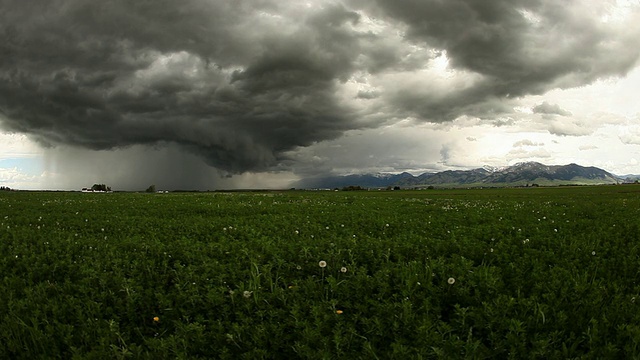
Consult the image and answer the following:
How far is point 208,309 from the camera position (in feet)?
16.7

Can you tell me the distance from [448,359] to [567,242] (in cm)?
697

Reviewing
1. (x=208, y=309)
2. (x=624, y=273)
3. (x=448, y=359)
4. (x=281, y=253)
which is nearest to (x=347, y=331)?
(x=448, y=359)

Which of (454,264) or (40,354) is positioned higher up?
(454,264)

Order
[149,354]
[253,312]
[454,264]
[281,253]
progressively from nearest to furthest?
[149,354]
[253,312]
[454,264]
[281,253]

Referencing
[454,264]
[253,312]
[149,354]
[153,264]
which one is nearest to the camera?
[149,354]

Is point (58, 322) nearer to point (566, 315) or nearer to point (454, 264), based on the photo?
point (454, 264)

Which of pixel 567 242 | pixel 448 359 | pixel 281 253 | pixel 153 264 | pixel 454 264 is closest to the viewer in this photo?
pixel 448 359

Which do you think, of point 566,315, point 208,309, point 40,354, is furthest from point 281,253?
point 566,315

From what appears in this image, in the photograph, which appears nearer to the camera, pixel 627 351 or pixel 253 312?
pixel 627 351

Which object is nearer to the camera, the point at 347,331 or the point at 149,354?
the point at 149,354

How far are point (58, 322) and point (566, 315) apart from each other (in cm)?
690

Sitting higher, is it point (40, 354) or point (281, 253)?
point (281, 253)

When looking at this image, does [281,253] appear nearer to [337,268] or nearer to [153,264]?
[337,268]

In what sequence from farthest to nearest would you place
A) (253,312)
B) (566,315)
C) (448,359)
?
(253,312), (566,315), (448,359)
